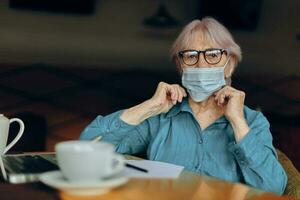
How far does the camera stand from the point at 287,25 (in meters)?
2.59

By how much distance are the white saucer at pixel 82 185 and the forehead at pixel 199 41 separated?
0.70 metres

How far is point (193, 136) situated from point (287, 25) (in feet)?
3.94

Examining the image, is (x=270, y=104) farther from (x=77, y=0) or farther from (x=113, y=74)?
(x=77, y=0)

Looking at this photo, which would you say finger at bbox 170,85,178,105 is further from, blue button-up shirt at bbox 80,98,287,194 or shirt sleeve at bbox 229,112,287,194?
shirt sleeve at bbox 229,112,287,194

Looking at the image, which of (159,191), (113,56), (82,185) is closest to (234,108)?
(159,191)

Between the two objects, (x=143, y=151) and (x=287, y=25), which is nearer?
(x=143, y=151)

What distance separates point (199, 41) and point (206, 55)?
2.6 inches

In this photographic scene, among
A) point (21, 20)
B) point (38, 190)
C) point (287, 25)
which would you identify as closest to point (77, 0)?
point (21, 20)

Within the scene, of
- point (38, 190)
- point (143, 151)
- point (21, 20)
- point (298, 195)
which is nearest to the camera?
point (38, 190)

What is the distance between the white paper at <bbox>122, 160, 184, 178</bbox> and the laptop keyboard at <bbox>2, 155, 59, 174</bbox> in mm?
153

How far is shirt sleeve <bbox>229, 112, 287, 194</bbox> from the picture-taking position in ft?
4.61

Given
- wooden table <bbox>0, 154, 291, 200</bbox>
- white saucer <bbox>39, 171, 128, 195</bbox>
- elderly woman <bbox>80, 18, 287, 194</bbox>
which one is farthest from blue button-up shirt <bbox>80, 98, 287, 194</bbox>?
white saucer <bbox>39, 171, 128, 195</bbox>

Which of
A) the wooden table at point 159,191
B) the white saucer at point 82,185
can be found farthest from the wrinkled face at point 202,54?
the white saucer at point 82,185

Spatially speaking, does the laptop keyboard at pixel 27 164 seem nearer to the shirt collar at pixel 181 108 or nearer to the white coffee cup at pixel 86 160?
the white coffee cup at pixel 86 160
